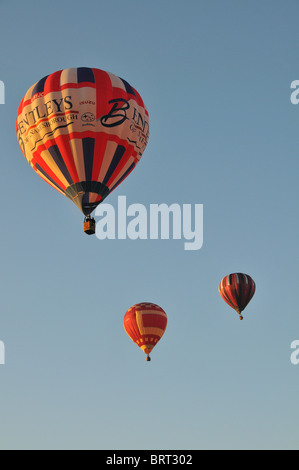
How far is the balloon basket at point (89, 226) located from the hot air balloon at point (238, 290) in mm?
19068

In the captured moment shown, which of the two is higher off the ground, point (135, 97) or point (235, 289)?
point (135, 97)

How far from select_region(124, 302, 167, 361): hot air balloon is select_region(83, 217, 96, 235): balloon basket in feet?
51.7

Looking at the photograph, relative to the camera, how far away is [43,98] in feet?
122

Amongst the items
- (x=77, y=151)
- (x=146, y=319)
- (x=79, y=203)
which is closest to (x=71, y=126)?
(x=77, y=151)

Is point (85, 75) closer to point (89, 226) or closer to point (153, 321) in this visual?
point (89, 226)

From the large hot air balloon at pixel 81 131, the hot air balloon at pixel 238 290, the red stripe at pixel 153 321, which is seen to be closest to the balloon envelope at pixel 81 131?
the large hot air balloon at pixel 81 131

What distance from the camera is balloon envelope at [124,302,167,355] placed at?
50.7m

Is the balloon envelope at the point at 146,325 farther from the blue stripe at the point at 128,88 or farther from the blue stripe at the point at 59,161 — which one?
the blue stripe at the point at 128,88

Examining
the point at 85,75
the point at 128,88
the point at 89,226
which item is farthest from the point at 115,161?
the point at 85,75

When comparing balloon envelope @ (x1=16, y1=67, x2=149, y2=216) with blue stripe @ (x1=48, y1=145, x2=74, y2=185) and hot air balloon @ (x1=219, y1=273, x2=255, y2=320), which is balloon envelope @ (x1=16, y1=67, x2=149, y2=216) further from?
hot air balloon @ (x1=219, y1=273, x2=255, y2=320)

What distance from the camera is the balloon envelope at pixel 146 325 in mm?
50656

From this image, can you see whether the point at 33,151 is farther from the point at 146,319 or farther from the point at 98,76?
the point at 146,319

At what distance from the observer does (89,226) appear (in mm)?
36250

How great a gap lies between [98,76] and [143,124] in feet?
10.1
